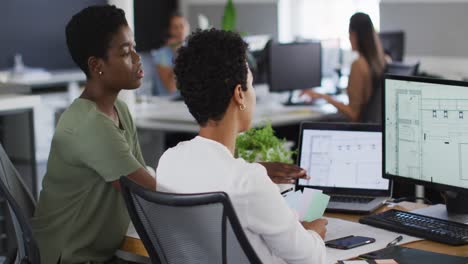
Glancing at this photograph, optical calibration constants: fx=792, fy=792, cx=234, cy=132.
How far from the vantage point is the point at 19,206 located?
2199 millimetres

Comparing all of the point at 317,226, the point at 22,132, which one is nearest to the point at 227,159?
the point at 317,226

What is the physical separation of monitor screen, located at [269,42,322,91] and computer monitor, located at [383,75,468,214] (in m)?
3.00

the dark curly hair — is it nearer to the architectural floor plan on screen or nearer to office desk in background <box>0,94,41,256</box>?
the architectural floor plan on screen

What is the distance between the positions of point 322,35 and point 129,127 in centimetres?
568

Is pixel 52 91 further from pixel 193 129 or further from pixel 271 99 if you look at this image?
pixel 193 129

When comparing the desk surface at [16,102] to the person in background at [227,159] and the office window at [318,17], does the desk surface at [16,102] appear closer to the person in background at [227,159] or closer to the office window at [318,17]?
the person in background at [227,159]

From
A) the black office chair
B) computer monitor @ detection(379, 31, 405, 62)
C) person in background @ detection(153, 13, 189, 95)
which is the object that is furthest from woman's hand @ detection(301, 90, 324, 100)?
the black office chair

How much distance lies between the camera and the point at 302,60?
5.65 m

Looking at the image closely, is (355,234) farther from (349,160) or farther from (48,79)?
(48,79)

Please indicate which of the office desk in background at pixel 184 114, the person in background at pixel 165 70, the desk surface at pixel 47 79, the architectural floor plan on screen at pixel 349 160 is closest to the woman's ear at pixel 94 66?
the architectural floor plan on screen at pixel 349 160

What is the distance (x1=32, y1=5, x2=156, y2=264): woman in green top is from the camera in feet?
7.50

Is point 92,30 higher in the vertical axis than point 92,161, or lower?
higher

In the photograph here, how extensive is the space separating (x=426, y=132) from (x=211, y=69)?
86cm

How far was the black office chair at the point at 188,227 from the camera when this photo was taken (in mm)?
1696
